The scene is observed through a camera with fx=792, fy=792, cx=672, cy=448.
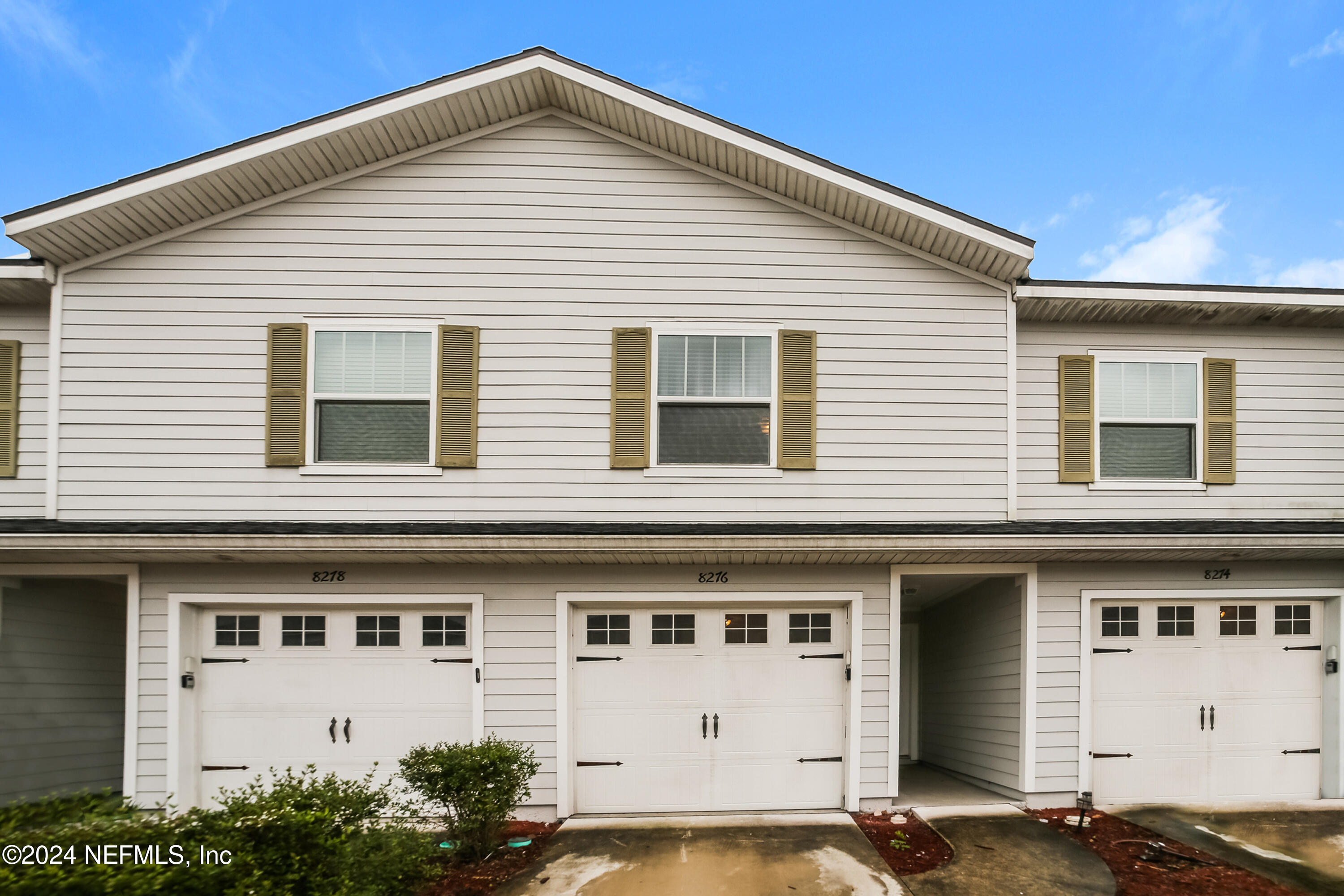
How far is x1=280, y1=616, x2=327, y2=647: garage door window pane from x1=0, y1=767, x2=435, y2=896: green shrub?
2437 mm

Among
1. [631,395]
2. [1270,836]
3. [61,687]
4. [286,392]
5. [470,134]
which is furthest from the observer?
[61,687]

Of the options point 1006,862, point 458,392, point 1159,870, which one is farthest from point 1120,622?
point 458,392

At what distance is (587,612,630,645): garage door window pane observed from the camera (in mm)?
7613

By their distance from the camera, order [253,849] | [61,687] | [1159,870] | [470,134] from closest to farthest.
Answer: [253,849] < [1159,870] < [470,134] < [61,687]

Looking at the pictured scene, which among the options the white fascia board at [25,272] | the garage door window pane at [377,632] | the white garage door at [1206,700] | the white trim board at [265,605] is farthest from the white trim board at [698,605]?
the white fascia board at [25,272]

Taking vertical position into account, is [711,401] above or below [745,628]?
above

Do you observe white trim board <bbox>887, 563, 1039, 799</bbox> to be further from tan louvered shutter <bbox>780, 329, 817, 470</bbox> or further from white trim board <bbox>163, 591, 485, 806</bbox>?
white trim board <bbox>163, 591, 485, 806</bbox>

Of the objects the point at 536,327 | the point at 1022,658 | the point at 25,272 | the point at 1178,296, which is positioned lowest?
the point at 1022,658

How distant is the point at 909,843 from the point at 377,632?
516 centimetres

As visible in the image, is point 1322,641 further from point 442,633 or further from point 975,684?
point 442,633

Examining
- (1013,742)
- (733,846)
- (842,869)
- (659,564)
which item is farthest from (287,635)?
(1013,742)

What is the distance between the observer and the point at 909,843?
675 centimetres

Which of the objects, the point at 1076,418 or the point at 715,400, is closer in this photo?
the point at 715,400

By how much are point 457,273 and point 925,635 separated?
741 centimetres
